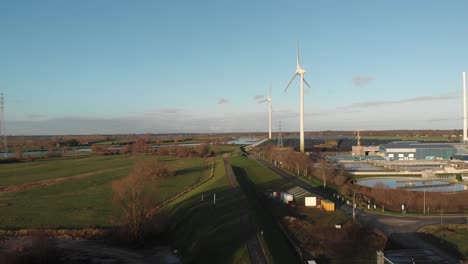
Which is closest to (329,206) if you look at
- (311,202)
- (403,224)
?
(311,202)

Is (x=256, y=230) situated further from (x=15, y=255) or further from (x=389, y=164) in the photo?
(x=389, y=164)

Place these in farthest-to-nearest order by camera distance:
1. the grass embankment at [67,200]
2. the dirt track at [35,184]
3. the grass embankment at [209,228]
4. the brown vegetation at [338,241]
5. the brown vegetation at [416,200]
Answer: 1. the dirt track at [35,184]
2. the brown vegetation at [416,200]
3. the grass embankment at [67,200]
4. the grass embankment at [209,228]
5. the brown vegetation at [338,241]

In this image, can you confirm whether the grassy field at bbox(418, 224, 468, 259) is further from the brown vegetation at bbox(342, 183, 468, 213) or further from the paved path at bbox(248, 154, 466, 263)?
the brown vegetation at bbox(342, 183, 468, 213)

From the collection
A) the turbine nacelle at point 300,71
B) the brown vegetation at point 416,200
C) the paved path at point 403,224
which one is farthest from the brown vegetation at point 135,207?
the turbine nacelle at point 300,71

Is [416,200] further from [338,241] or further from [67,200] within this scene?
[67,200]

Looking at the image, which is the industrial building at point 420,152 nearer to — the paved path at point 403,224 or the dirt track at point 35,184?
the paved path at point 403,224

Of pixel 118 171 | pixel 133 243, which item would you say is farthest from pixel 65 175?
pixel 133 243

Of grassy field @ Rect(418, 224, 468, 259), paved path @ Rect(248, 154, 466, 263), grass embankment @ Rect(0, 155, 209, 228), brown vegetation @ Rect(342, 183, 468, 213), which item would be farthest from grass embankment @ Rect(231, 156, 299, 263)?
brown vegetation @ Rect(342, 183, 468, 213)
